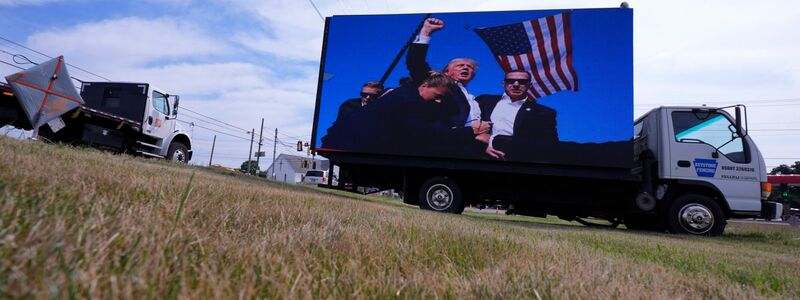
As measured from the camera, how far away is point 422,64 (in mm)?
8734

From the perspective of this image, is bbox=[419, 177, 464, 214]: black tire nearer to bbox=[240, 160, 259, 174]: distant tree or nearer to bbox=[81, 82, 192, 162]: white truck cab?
bbox=[81, 82, 192, 162]: white truck cab

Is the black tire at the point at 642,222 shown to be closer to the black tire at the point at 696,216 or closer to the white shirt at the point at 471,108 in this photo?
the black tire at the point at 696,216

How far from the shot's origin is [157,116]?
13.2 m

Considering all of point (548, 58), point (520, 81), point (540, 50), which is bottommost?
point (520, 81)

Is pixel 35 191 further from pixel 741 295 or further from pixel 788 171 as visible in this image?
pixel 788 171

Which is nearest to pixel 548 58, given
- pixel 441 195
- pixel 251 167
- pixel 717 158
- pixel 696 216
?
pixel 441 195

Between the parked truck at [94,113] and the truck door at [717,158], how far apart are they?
12.2 meters

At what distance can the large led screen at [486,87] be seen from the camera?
26.6ft

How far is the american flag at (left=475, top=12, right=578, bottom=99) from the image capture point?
8281 mm

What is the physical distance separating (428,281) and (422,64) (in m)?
7.36

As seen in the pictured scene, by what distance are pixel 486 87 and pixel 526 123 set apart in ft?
3.24

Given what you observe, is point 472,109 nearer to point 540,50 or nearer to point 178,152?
point 540,50

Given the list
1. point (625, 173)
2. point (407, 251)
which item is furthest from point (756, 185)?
point (407, 251)

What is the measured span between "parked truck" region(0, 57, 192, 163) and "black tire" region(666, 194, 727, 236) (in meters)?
12.2
